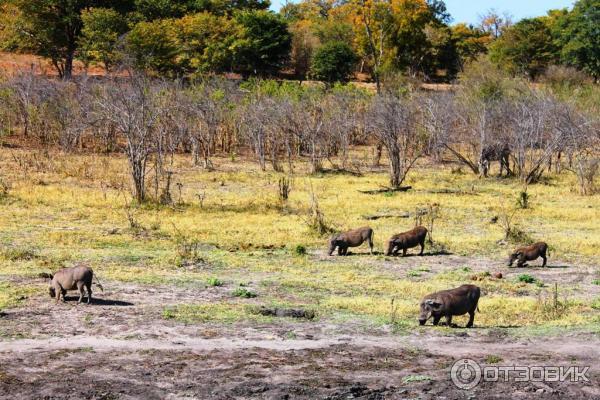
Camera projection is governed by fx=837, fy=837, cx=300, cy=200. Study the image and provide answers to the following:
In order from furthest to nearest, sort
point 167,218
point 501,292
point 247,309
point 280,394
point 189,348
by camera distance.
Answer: point 167,218, point 501,292, point 247,309, point 189,348, point 280,394

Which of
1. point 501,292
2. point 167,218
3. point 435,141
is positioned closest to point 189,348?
point 501,292

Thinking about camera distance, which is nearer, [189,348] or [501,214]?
[189,348]

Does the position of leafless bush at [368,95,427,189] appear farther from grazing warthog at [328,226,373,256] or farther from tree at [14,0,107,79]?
tree at [14,0,107,79]

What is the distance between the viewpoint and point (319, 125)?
36.1 meters

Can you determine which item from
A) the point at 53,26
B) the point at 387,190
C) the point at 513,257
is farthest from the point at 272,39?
the point at 513,257

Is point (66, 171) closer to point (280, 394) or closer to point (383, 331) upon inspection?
point (383, 331)

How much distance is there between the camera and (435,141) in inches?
1574

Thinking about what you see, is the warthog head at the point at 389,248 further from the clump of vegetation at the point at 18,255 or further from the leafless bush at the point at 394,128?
the leafless bush at the point at 394,128

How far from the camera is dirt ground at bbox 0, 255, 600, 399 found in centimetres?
934

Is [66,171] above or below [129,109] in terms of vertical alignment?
below

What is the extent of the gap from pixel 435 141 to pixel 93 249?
2454cm

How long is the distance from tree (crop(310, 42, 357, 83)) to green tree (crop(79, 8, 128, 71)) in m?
16.5

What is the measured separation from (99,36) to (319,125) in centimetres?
2423

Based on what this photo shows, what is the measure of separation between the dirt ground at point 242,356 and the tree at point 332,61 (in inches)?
2117
